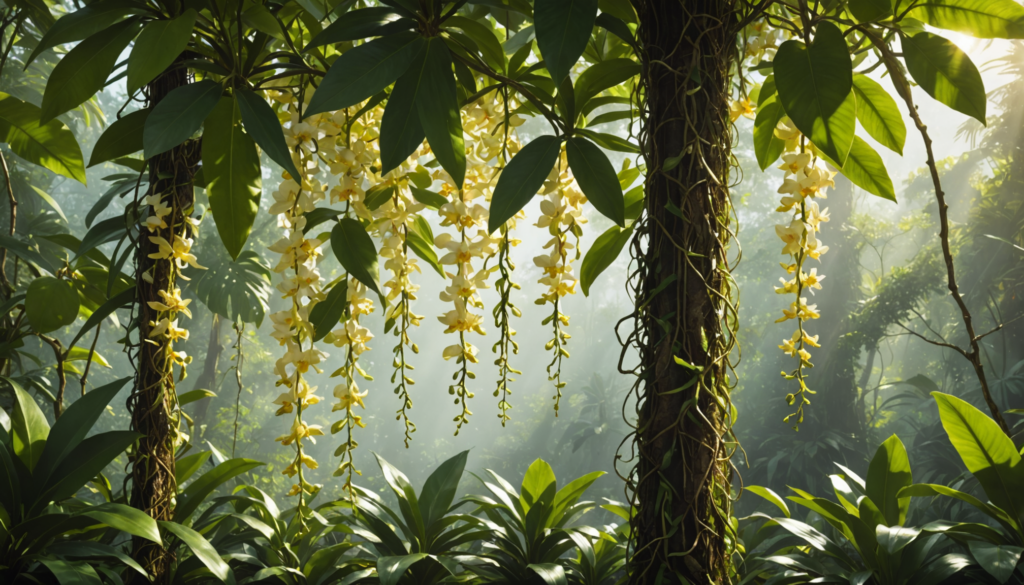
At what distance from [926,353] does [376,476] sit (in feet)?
36.7

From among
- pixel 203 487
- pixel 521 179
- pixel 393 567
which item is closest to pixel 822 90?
pixel 521 179

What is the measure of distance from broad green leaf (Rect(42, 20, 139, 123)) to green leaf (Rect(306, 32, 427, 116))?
0.98 ft

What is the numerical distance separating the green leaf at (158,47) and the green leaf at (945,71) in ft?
2.43

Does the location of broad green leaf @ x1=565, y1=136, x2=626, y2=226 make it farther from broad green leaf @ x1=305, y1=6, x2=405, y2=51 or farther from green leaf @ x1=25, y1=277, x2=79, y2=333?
green leaf @ x1=25, y1=277, x2=79, y2=333

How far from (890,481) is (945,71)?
69 cm

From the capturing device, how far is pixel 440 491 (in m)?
1.17

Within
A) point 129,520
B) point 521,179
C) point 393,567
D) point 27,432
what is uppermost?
point 521,179

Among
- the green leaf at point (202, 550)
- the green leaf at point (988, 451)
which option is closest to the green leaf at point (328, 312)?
the green leaf at point (202, 550)

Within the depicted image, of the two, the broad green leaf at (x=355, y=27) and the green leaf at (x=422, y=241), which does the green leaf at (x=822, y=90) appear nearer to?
the broad green leaf at (x=355, y=27)

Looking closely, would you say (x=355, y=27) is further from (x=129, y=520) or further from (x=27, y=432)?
(x=27, y=432)

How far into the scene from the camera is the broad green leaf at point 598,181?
0.65 m

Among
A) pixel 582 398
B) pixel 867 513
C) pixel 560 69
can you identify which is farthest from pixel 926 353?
pixel 560 69

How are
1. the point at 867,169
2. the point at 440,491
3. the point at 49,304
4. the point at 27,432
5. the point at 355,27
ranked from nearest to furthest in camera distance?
the point at 355,27
the point at 867,169
the point at 27,432
the point at 49,304
the point at 440,491

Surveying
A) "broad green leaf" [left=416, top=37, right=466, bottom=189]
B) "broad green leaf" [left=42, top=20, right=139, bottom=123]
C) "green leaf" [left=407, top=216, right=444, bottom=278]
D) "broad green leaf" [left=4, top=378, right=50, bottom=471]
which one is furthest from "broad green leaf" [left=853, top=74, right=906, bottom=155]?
"broad green leaf" [left=4, top=378, right=50, bottom=471]
